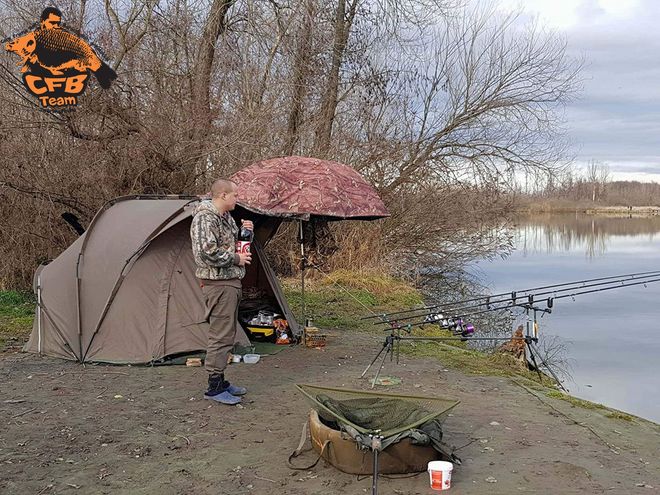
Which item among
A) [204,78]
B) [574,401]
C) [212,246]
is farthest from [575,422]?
[204,78]

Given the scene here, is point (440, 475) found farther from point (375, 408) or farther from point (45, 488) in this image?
point (45, 488)

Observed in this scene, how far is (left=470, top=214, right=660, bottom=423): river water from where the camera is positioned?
8.79m

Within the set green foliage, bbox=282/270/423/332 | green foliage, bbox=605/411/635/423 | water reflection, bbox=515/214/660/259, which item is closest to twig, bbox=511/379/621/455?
green foliage, bbox=605/411/635/423

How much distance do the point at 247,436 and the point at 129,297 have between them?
2667 millimetres

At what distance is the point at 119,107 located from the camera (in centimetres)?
1066

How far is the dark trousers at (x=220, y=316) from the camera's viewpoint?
5.57 metres

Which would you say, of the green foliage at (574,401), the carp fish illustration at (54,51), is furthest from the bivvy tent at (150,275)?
the carp fish illustration at (54,51)

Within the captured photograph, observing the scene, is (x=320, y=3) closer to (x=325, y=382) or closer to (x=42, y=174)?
(x=42, y=174)

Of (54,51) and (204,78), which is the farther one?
(204,78)

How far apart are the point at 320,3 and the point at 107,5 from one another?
187 inches

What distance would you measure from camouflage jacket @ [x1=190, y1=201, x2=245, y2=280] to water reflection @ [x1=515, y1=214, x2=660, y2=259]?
1667cm

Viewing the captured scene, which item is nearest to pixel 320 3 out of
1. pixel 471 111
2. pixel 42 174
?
pixel 471 111

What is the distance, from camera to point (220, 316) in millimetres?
5574

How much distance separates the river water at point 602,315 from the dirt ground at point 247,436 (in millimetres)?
2674
